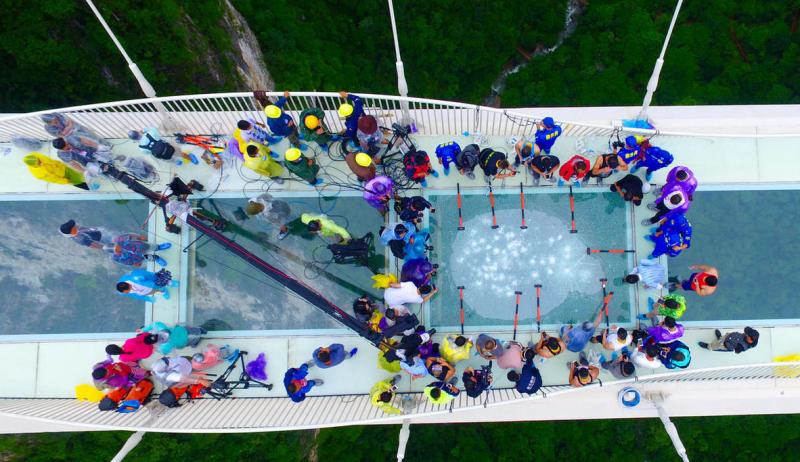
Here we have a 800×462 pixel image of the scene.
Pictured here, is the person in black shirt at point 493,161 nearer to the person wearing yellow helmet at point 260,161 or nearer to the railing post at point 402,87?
the railing post at point 402,87

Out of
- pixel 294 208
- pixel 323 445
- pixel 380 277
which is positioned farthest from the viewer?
pixel 323 445

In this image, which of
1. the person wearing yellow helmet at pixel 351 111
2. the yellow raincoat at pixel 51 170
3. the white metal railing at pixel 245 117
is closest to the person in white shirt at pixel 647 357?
the white metal railing at pixel 245 117

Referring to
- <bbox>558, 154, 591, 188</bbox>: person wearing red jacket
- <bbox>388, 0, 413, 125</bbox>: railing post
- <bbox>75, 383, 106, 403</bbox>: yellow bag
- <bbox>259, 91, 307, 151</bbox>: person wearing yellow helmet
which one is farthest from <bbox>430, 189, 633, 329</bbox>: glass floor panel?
<bbox>75, 383, 106, 403</bbox>: yellow bag

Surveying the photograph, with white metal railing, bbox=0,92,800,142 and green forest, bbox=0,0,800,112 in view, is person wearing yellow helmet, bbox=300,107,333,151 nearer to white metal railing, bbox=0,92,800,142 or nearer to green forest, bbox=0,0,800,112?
white metal railing, bbox=0,92,800,142

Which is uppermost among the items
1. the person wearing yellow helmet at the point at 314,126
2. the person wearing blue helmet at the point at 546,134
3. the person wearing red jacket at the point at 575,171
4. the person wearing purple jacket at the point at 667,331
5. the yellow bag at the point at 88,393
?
the person wearing yellow helmet at the point at 314,126

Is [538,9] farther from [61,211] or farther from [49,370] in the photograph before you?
[49,370]

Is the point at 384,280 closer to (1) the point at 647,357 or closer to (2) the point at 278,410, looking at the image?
(2) the point at 278,410

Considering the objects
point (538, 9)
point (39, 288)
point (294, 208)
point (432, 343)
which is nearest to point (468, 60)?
point (538, 9)
